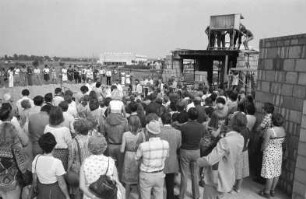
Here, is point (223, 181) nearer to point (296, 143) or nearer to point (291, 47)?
point (296, 143)

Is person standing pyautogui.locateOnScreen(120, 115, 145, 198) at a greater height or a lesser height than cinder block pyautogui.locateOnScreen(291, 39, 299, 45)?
lesser

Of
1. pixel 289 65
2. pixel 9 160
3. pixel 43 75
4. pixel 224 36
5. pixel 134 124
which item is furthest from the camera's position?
pixel 224 36

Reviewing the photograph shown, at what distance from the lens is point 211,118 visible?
5.80 m

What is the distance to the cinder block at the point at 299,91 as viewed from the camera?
4875mm

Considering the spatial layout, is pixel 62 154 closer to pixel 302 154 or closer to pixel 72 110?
pixel 72 110

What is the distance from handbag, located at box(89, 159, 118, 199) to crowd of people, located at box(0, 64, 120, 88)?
15045 millimetres

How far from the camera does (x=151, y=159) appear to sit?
12.4 feet

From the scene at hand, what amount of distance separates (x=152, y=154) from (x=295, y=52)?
11.1 ft

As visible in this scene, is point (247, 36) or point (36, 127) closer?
point (36, 127)

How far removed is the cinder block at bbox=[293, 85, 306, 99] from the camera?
4.88 metres

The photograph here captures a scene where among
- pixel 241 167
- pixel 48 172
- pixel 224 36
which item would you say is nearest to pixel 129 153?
pixel 48 172

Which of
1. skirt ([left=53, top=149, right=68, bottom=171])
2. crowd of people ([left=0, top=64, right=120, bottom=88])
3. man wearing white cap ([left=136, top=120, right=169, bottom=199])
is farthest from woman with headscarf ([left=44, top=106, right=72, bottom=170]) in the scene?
crowd of people ([left=0, top=64, right=120, bottom=88])

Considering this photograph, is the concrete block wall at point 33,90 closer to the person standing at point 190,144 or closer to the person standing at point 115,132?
the person standing at point 115,132

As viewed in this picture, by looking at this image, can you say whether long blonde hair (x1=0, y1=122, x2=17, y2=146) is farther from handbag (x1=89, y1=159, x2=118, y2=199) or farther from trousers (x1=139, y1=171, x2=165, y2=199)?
trousers (x1=139, y1=171, x2=165, y2=199)
